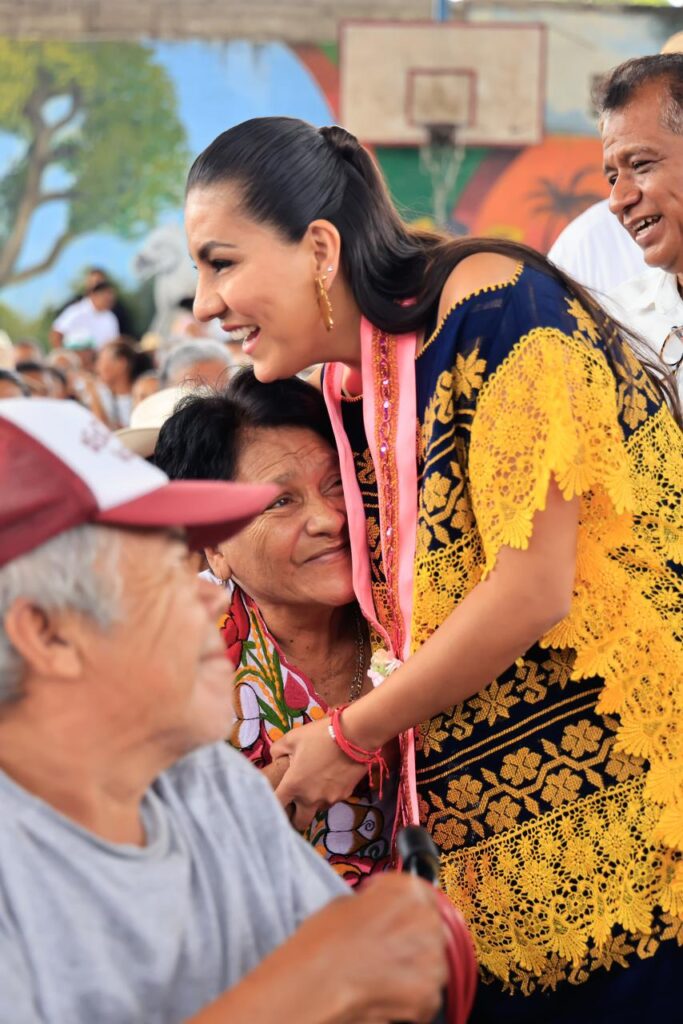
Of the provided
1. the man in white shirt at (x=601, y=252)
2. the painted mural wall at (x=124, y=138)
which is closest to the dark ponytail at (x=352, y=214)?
the man in white shirt at (x=601, y=252)

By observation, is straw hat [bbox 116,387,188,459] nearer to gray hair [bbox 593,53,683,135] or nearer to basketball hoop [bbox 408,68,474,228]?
gray hair [bbox 593,53,683,135]

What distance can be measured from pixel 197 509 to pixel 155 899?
14.5 inches

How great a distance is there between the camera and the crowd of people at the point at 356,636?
3.91ft

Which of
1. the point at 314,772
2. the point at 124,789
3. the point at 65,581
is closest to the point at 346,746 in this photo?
the point at 314,772

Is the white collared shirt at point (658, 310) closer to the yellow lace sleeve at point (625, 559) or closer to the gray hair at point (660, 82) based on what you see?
the gray hair at point (660, 82)

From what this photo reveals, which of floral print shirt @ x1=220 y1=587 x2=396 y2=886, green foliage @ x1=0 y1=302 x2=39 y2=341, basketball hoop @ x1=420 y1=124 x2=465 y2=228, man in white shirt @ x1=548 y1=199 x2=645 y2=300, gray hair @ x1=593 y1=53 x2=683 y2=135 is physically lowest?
floral print shirt @ x1=220 y1=587 x2=396 y2=886

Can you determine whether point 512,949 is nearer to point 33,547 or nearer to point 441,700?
point 441,700

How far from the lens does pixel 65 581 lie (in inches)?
46.4

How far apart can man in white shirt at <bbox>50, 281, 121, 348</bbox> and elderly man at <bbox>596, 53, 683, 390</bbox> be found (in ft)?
36.4

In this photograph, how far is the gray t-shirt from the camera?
3.86 ft

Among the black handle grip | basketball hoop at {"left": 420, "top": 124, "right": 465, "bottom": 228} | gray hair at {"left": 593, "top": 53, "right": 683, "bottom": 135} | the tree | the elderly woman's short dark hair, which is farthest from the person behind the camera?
the tree

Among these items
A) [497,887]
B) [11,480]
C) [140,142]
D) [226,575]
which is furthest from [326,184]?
[140,142]

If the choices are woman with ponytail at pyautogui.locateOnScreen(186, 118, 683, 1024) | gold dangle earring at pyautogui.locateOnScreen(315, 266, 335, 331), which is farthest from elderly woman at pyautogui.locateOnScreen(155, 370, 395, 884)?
gold dangle earring at pyautogui.locateOnScreen(315, 266, 335, 331)

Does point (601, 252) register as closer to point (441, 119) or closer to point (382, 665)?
point (382, 665)
